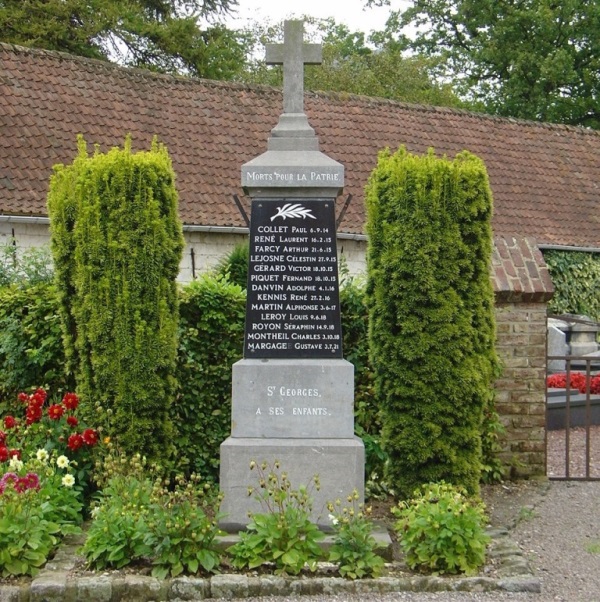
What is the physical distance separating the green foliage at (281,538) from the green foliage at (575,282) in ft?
45.4

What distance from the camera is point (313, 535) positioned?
582 cm

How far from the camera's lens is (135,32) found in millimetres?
25047

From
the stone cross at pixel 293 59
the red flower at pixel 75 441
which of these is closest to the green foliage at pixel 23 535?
the red flower at pixel 75 441

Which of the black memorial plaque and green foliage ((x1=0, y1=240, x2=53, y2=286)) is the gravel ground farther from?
green foliage ((x1=0, y1=240, x2=53, y2=286))

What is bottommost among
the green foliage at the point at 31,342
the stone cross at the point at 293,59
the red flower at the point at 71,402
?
the red flower at the point at 71,402

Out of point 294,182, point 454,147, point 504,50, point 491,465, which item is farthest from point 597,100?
point 294,182

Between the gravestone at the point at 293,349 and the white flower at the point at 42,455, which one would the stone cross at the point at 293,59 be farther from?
the white flower at the point at 42,455

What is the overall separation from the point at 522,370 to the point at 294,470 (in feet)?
10.0

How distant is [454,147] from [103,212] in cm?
1387

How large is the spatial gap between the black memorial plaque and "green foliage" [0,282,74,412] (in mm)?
2026

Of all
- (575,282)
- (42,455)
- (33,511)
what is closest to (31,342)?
(42,455)

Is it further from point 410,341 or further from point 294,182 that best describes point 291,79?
point 410,341

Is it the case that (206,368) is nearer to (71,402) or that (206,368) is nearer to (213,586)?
(71,402)

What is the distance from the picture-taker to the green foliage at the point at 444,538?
5723 mm
